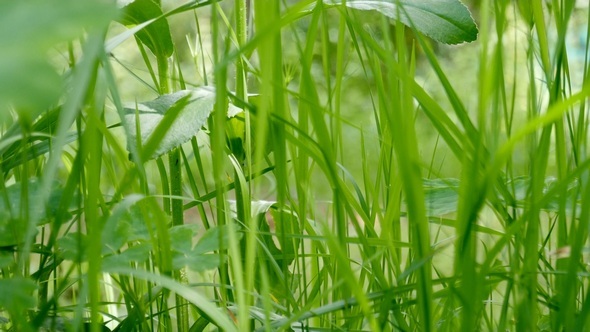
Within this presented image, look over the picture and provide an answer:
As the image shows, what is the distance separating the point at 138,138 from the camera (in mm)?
438

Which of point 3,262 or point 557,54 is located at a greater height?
point 557,54

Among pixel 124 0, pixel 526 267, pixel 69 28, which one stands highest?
pixel 124 0

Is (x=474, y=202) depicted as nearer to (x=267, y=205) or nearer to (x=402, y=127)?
(x=402, y=127)

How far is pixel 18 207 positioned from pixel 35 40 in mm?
282

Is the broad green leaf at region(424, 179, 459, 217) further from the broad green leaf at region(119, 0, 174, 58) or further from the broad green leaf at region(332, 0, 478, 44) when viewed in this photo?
the broad green leaf at region(119, 0, 174, 58)

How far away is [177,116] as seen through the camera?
52 cm

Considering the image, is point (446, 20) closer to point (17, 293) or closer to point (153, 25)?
point (153, 25)

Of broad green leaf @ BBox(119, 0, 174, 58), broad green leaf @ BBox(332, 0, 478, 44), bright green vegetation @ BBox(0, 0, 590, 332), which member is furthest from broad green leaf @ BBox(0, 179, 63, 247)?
broad green leaf @ BBox(332, 0, 478, 44)

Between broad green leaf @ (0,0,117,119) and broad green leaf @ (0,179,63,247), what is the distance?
0.64ft

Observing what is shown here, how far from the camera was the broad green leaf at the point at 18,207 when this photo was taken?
0.40 meters

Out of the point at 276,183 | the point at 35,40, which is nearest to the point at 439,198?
the point at 276,183

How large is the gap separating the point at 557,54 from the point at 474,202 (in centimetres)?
14

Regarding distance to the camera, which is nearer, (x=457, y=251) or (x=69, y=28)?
(x=69, y=28)

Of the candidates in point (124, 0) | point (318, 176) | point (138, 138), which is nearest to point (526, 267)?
point (138, 138)
